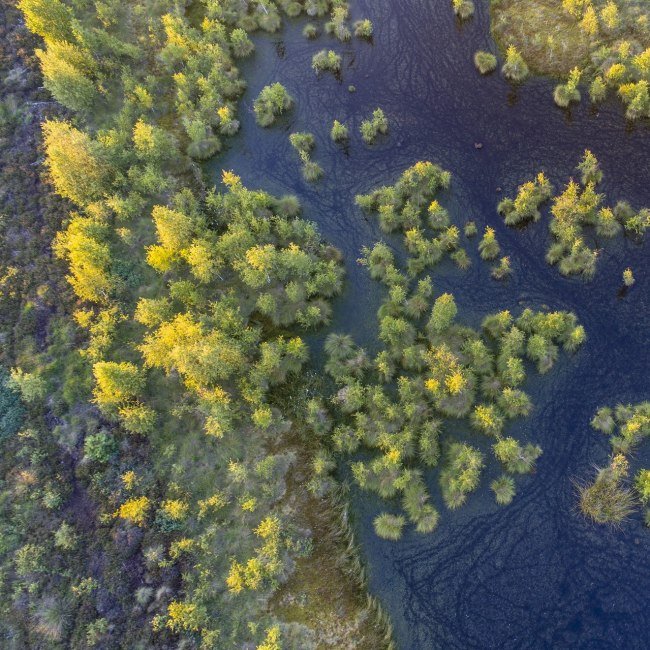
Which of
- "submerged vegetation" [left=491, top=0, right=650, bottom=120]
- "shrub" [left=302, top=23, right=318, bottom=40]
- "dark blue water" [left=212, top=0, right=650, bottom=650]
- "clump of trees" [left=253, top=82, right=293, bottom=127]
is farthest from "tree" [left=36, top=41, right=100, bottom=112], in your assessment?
"submerged vegetation" [left=491, top=0, right=650, bottom=120]

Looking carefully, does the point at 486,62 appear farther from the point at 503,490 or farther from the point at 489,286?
the point at 503,490

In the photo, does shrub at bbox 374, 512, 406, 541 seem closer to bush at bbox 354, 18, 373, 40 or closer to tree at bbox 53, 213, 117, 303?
tree at bbox 53, 213, 117, 303

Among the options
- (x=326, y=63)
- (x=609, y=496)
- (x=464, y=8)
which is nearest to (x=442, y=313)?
(x=609, y=496)

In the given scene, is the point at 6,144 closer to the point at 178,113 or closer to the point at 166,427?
the point at 178,113

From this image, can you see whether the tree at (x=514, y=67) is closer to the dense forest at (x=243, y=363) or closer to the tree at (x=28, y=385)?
the dense forest at (x=243, y=363)

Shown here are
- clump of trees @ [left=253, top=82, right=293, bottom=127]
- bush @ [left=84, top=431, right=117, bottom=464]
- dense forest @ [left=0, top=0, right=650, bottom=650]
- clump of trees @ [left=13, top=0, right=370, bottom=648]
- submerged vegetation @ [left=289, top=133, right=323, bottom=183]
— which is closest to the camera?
clump of trees @ [left=13, top=0, right=370, bottom=648]

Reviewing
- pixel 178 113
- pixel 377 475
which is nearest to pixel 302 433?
pixel 377 475
